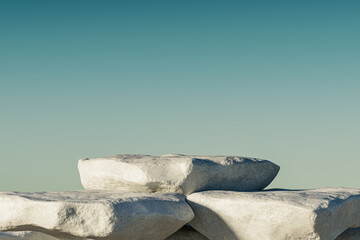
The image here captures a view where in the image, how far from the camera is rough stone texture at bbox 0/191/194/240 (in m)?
5.21

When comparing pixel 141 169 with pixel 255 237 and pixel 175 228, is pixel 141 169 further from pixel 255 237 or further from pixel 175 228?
pixel 255 237

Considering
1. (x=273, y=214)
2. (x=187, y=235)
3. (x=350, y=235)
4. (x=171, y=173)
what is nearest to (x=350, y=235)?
(x=350, y=235)

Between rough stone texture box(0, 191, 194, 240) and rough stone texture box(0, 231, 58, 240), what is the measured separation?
0.27 ft

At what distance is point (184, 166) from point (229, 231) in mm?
844

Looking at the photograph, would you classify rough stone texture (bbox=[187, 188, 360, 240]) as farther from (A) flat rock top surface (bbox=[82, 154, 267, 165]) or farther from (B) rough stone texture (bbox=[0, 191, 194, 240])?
(A) flat rock top surface (bbox=[82, 154, 267, 165])

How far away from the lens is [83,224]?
5211mm

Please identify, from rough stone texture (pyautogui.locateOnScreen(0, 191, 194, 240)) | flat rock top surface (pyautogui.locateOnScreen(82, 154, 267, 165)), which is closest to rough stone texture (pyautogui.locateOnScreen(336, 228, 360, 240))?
flat rock top surface (pyautogui.locateOnScreen(82, 154, 267, 165))

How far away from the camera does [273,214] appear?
18.0ft

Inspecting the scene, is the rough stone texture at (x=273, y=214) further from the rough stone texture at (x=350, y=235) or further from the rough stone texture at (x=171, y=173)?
the rough stone texture at (x=350, y=235)

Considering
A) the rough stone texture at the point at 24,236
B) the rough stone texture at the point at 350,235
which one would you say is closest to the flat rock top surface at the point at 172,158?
the rough stone texture at the point at 24,236

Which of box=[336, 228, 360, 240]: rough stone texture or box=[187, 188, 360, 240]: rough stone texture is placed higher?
box=[187, 188, 360, 240]: rough stone texture

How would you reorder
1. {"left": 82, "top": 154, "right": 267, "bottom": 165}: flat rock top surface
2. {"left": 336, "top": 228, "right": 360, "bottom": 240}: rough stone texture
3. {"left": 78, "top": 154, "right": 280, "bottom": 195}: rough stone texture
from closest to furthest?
{"left": 78, "top": 154, "right": 280, "bottom": 195}: rough stone texture < {"left": 82, "top": 154, "right": 267, "bottom": 165}: flat rock top surface < {"left": 336, "top": 228, "right": 360, "bottom": 240}: rough stone texture

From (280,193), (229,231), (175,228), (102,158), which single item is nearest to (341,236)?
(280,193)

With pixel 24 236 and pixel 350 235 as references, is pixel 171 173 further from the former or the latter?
pixel 350 235
